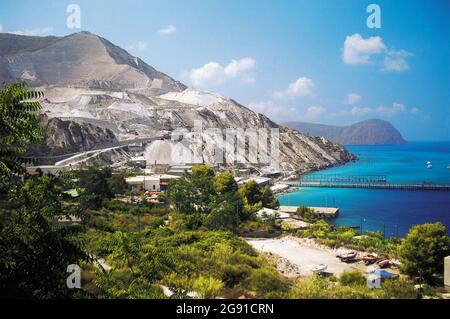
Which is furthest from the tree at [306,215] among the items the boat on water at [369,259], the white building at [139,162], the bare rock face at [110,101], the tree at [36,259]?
the bare rock face at [110,101]

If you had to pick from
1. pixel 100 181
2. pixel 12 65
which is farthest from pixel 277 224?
pixel 12 65

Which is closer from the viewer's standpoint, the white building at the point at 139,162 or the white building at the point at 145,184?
the white building at the point at 145,184

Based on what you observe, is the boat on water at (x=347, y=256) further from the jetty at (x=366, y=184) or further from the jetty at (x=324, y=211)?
the jetty at (x=366, y=184)

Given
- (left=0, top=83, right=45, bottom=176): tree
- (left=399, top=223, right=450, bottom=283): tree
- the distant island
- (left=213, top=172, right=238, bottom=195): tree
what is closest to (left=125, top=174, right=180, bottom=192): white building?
(left=213, top=172, right=238, bottom=195): tree

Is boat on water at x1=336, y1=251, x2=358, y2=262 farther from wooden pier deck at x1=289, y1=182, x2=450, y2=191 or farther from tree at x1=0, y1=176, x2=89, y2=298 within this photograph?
wooden pier deck at x1=289, y1=182, x2=450, y2=191

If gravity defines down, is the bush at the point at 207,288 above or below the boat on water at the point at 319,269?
above

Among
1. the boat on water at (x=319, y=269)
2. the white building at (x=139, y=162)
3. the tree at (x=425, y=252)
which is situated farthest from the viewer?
the white building at (x=139, y=162)

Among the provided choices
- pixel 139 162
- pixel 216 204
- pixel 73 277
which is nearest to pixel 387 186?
pixel 139 162

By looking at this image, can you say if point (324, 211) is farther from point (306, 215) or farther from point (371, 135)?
point (371, 135)
